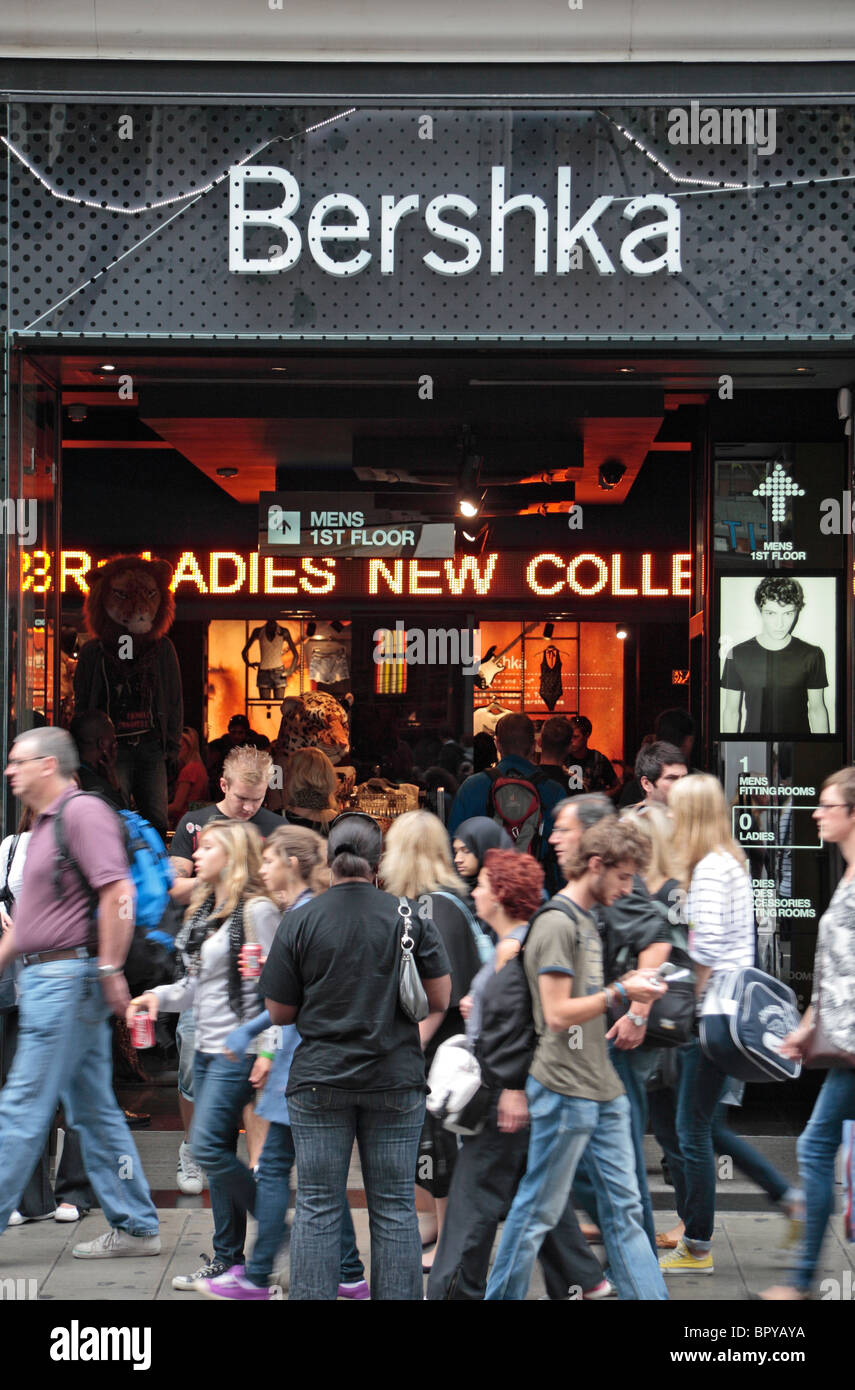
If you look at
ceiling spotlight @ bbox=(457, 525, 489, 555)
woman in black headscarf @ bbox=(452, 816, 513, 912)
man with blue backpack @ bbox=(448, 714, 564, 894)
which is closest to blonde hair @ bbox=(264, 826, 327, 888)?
woman in black headscarf @ bbox=(452, 816, 513, 912)

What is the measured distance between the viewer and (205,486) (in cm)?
1075

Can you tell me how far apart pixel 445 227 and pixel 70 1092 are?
4.23 m

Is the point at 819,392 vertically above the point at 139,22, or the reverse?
the point at 139,22

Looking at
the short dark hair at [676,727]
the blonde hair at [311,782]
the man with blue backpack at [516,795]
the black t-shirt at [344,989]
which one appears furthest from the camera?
the blonde hair at [311,782]

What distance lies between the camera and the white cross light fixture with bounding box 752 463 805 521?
746 cm

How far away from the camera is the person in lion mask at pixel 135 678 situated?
8578mm

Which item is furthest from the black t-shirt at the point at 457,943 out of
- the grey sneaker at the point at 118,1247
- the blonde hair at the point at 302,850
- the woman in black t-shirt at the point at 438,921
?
the grey sneaker at the point at 118,1247

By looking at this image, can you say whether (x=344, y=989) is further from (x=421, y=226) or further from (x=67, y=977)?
→ (x=421, y=226)

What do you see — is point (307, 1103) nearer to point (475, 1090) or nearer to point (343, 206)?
point (475, 1090)

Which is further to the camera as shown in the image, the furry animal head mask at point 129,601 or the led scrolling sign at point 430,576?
the led scrolling sign at point 430,576

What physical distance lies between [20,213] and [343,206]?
1555mm

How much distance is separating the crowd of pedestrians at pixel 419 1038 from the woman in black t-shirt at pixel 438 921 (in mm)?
11

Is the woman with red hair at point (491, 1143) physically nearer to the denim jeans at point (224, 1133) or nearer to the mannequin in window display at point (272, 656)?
the denim jeans at point (224, 1133)

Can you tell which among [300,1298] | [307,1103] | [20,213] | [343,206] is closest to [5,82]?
[20,213]
